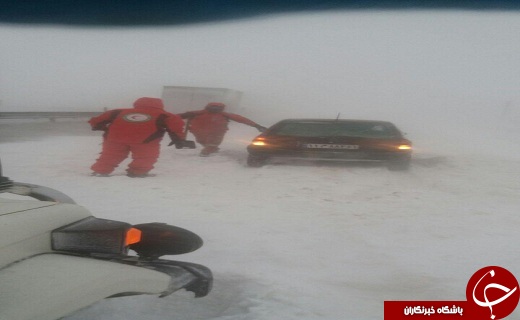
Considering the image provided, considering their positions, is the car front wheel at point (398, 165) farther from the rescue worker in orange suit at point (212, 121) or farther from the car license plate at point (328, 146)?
the rescue worker in orange suit at point (212, 121)

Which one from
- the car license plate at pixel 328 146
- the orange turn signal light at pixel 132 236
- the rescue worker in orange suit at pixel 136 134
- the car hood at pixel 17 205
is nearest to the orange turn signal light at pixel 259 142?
the car license plate at pixel 328 146

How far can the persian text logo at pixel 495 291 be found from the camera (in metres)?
1.44

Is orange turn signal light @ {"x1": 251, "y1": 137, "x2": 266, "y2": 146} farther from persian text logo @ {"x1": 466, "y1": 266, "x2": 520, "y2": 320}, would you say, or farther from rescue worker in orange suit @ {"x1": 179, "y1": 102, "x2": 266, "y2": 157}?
persian text logo @ {"x1": 466, "y1": 266, "x2": 520, "y2": 320}

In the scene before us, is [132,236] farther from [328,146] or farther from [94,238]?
[328,146]

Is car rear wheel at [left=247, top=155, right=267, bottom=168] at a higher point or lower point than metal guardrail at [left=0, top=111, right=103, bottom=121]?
lower

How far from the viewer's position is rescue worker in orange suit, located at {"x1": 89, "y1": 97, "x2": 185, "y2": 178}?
2102 millimetres

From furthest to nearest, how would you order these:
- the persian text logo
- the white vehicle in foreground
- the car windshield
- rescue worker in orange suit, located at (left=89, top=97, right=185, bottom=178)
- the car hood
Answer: rescue worker in orange suit, located at (left=89, top=97, right=185, bottom=178) → the car windshield → the persian text logo → the car hood → the white vehicle in foreground

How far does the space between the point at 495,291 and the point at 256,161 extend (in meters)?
1.07

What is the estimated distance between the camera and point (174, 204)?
6.91 feet

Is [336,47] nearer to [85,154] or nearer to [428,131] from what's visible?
[428,131]

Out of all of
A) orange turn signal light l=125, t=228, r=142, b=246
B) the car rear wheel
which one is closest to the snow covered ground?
the car rear wheel

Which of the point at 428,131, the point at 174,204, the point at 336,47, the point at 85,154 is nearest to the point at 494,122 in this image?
the point at 428,131

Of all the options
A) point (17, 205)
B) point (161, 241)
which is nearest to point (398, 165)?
point (161, 241)

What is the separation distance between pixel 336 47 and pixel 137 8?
33.6 inches
